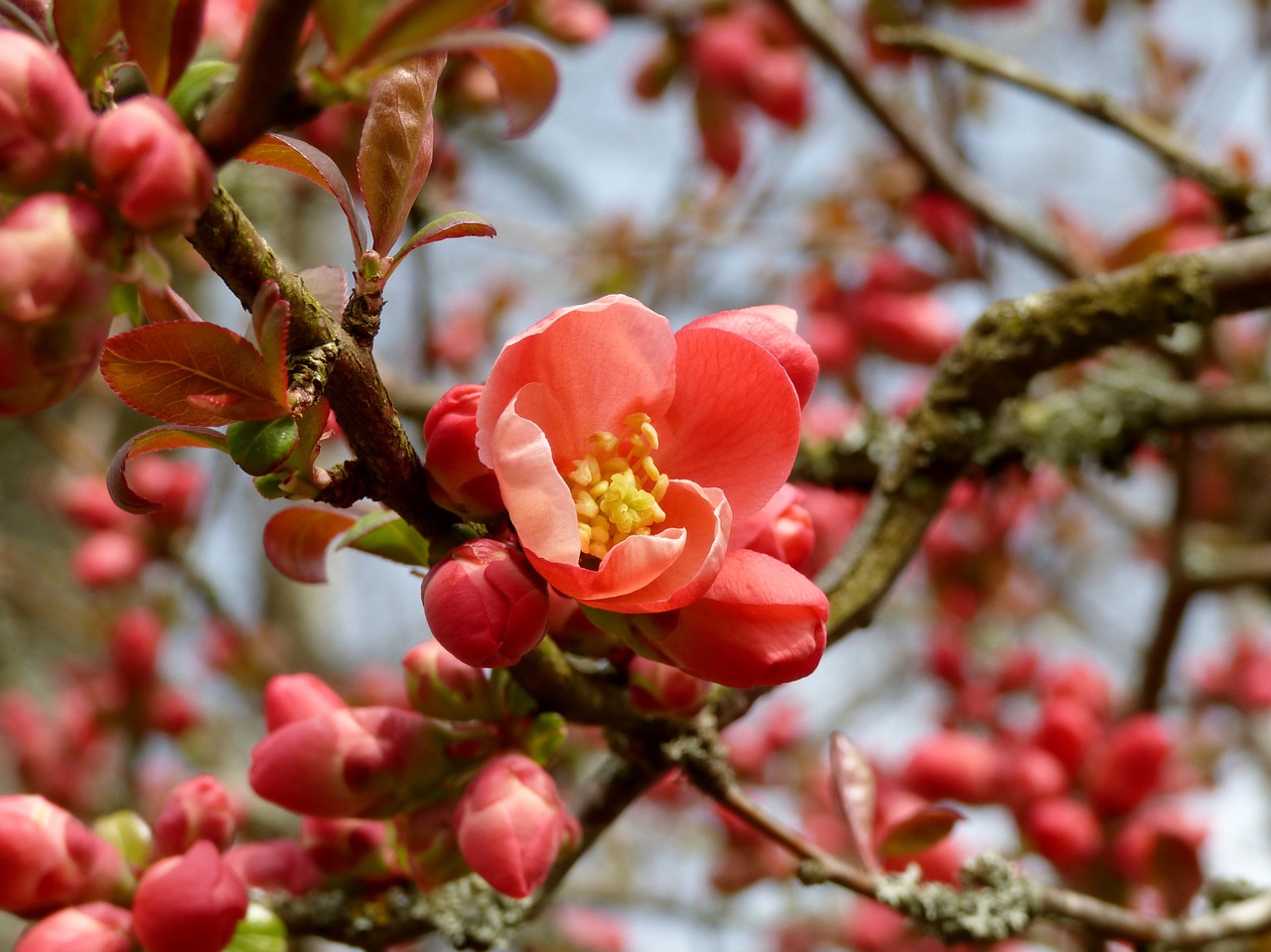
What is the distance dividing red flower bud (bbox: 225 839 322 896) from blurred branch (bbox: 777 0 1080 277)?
4.39 feet

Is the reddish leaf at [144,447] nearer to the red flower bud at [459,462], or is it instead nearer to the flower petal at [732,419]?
the red flower bud at [459,462]

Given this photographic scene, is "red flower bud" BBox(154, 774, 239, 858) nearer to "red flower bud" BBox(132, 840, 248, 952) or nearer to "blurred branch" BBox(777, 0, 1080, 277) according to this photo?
"red flower bud" BBox(132, 840, 248, 952)

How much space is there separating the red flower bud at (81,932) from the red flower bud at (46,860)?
0.04 feet

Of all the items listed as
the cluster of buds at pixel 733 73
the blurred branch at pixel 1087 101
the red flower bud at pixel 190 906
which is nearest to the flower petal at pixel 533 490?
the red flower bud at pixel 190 906

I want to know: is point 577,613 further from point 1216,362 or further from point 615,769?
point 1216,362

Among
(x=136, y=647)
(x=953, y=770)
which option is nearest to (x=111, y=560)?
(x=136, y=647)

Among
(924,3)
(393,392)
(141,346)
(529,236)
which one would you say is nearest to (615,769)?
(141,346)

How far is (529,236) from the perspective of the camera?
7.01ft

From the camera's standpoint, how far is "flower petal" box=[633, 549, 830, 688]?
532 mm

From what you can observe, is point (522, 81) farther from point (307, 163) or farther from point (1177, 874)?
point (1177, 874)

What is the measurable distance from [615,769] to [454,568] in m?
0.31

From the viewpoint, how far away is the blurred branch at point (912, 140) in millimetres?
1654

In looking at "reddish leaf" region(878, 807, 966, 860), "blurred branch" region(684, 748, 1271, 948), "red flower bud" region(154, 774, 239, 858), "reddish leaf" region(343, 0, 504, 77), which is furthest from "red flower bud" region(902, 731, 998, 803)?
"reddish leaf" region(343, 0, 504, 77)

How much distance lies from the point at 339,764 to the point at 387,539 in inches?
6.3
